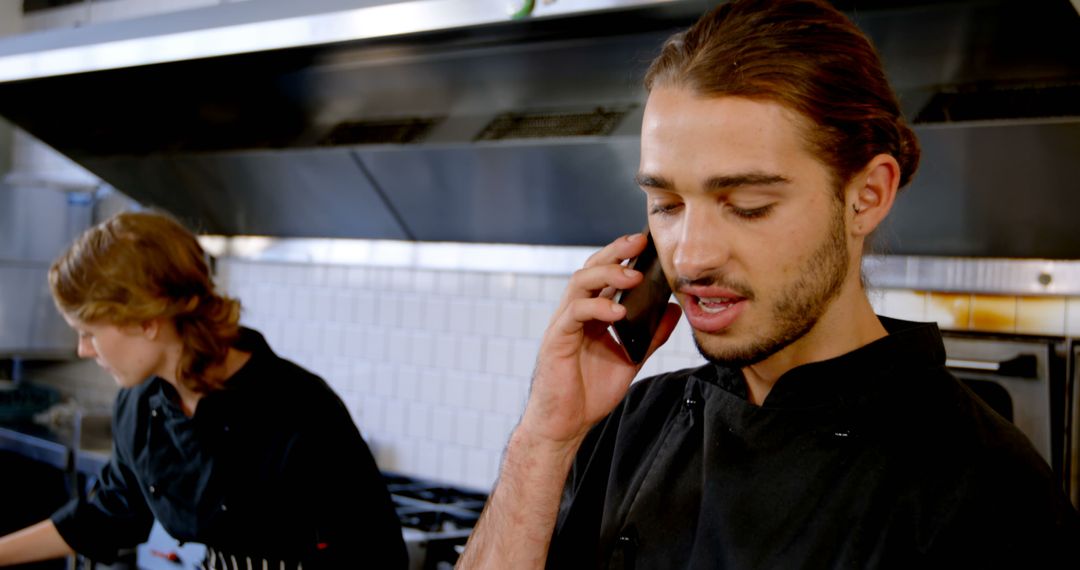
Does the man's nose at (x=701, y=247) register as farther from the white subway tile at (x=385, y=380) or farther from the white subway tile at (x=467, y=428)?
the white subway tile at (x=385, y=380)

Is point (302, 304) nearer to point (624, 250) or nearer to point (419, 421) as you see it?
point (419, 421)

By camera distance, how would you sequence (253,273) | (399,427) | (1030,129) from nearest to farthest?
(1030,129)
(399,427)
(253,273)

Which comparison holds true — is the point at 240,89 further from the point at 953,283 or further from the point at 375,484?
the point at 953,283

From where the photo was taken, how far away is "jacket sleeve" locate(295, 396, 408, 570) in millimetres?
2172

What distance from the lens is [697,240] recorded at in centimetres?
123

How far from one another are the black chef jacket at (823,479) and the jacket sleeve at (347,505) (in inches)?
31.6

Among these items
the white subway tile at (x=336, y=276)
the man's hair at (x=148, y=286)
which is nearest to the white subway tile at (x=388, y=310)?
the white subway tile at (x=336, y=276)

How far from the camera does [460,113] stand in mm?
3594

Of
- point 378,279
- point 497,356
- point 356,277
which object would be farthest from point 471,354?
point 356,277

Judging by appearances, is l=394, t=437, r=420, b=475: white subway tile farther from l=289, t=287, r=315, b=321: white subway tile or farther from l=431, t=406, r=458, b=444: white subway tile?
l=289, t=287, r=315, b=321: white subway tile

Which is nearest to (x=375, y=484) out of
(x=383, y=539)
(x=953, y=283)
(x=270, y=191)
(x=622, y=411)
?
(x=383, y=539)

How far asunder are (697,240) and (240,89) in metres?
3.11

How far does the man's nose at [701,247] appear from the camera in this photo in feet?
3.99

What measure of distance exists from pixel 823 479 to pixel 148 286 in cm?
170
